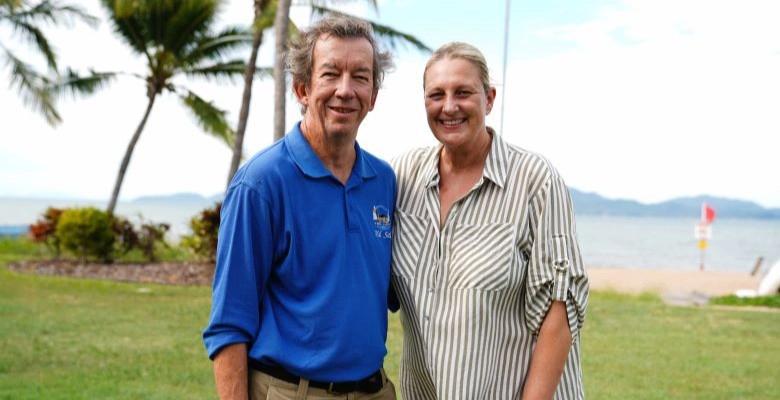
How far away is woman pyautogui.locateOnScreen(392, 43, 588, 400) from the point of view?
2.96 metres

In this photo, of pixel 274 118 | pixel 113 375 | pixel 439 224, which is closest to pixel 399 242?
pixel 439 224

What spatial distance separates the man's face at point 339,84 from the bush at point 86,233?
1639 centimetres

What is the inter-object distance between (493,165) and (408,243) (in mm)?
386

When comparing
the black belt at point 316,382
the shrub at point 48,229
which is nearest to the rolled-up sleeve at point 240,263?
the black belt at point 316,382

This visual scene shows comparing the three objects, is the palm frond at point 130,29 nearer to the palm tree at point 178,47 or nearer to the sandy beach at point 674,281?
the palm tree at point 178,47

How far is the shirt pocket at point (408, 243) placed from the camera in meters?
3.08

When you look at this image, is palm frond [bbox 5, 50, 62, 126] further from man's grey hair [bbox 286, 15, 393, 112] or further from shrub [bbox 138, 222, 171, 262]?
man's grey hair [bbox 286, 15, 393, 112]

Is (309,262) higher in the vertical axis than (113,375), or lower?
higher

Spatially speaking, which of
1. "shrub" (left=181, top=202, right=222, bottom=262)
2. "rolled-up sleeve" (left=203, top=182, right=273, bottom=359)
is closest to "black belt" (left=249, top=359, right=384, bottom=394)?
"rolled-up sleeve" (left=203, top=182, right=273, bottom=359)

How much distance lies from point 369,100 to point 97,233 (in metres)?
16.7

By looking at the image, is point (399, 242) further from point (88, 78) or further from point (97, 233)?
point (88, 78)

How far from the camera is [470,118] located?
307cm

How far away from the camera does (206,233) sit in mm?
17969

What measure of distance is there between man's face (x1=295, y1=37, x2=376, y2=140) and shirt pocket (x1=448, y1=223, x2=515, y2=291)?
0.53 meters
